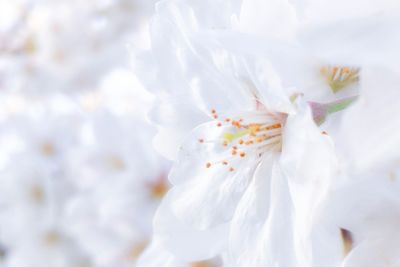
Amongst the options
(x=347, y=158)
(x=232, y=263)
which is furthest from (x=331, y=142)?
(x=232, y=263)

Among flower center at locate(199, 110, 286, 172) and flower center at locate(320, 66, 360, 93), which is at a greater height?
flower center at locate(199, 110, 286, 172)

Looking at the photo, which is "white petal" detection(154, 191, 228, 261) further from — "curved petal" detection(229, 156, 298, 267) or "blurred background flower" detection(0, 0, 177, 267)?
"blurred background flower" detection(0, 0, 177, 267)

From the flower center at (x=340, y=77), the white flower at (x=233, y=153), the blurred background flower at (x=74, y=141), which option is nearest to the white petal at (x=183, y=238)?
the white flower at (x=233, y=153)

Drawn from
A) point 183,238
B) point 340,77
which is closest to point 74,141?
point 183,238

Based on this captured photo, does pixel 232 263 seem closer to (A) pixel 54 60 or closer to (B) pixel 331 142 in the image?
(B) pixel 331 142

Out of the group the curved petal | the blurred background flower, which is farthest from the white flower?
the blurred background flower

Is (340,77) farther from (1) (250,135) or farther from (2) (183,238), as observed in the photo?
(2) (183,238)
